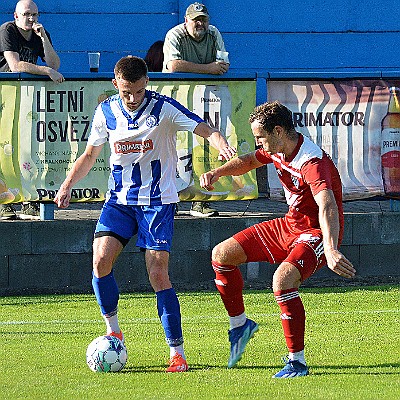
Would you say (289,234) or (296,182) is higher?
(296,182)

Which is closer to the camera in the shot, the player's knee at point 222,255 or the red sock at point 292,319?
the red sock at point 292,319

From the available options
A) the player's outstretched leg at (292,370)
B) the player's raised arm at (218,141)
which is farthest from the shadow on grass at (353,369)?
the player's raised arm at (218,141)

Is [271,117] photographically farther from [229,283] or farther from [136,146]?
[229,283]

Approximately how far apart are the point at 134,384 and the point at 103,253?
1.04 meters

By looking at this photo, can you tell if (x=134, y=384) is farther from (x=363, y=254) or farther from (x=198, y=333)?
(x=363, y=254)

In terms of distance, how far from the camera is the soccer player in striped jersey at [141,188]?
8.03 meters

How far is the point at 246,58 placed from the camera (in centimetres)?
1633

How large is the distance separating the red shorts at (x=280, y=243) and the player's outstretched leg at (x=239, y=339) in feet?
1.57

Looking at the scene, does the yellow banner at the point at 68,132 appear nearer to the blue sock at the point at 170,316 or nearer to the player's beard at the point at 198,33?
the player's beard at the point at 198,33

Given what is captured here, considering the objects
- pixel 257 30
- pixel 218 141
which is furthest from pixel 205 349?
pixel 257 30

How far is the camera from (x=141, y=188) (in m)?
8.21

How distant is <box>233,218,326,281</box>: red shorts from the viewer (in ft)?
25.7

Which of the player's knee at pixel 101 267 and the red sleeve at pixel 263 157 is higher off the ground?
the red sleeve at pixel 263 157

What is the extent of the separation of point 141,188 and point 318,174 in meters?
1.32
